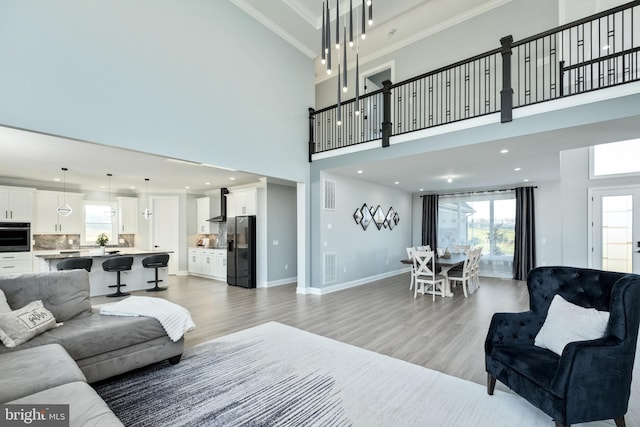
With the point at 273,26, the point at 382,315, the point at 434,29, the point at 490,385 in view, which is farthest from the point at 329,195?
the point at 490,385

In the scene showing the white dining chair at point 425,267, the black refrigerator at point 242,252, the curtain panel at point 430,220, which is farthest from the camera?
the curtain panel at point 430,220

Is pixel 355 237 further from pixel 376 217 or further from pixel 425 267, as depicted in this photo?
pixel 425 267

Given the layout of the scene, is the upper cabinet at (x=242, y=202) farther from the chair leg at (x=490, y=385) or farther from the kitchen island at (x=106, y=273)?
the chair leg at (x=490, y=385)

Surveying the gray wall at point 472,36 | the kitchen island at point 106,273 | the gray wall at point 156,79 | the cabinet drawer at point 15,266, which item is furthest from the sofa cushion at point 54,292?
the gray wall at point 472,36

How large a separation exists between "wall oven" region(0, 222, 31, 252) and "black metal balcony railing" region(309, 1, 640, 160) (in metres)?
6.96

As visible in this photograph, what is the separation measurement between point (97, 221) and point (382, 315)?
8.59 meters

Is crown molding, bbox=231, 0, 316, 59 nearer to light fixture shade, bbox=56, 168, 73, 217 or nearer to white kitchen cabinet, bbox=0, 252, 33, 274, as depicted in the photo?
light fixture shade, bbox=56, 168, 73, 217

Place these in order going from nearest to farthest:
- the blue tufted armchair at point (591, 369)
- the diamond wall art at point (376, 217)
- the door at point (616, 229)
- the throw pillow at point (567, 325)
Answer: the blue tufted armchair at point (591, 369) → the throw pillow at point (567, 325) → the door at point (616, 229) → the diamond wall art at point (376, 217)

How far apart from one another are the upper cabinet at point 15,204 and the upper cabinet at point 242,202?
4.56m

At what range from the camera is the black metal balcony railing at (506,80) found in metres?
4.16

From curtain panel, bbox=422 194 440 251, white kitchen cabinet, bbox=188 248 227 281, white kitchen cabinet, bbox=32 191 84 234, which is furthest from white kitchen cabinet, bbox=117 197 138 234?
curtain panel, bbox=422 194 440 251

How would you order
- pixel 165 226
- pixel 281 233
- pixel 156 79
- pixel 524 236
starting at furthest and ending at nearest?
pixel 165 226
pixel 524 236
pixel 281 233
pixel 156 79

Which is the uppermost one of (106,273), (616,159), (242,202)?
(616,159)

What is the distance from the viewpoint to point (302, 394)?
2.46 meters
